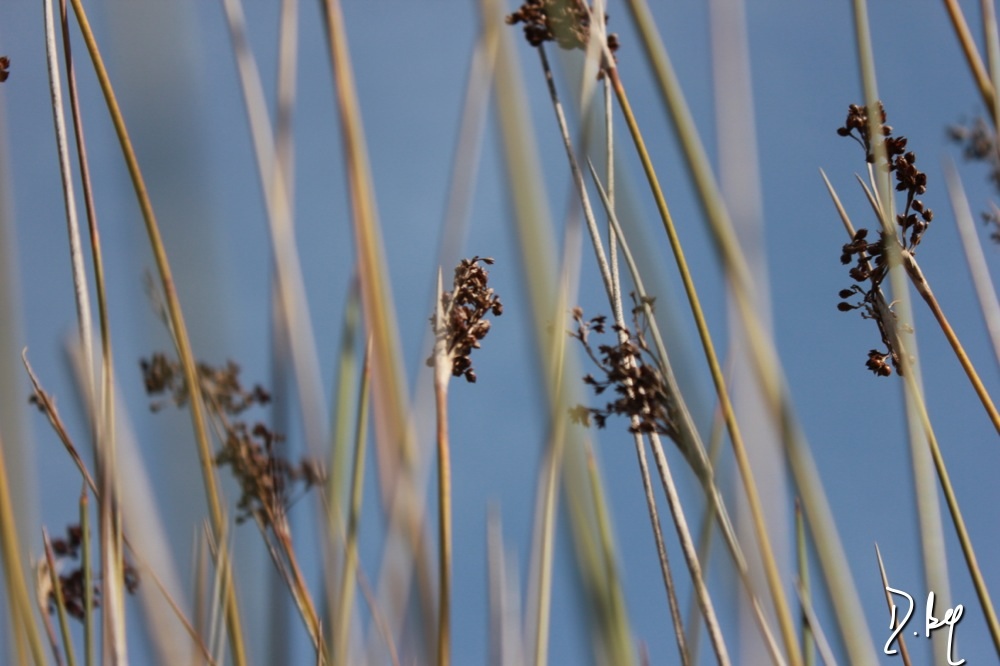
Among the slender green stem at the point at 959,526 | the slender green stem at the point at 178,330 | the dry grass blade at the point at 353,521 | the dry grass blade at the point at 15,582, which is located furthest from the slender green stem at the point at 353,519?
the slender green stem at the point at 959,526

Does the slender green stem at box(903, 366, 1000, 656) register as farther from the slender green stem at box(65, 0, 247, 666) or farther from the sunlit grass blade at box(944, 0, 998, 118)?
the slender green stem at box(65, 0, 247, 666)

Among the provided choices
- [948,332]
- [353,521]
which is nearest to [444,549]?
[353,521]

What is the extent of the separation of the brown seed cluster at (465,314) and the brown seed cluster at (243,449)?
0.23m

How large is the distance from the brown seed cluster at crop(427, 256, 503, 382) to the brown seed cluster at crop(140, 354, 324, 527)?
23 cm

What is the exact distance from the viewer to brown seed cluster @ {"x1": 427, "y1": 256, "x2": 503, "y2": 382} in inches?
46.4

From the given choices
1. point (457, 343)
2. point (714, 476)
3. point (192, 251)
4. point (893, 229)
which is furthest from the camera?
point (893, 229)

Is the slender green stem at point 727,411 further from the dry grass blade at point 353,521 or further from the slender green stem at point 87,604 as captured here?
the slender green stem at point 87,604

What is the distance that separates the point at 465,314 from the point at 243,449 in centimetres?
43

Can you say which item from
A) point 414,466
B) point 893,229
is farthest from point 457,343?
point 893,229

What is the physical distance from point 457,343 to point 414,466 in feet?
0.80

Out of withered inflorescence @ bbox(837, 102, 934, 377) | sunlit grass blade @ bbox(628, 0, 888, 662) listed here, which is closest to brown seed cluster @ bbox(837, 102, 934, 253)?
withered inflorescence @ bbox(837, 102, 934, 377)

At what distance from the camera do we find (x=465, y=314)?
4.07ft

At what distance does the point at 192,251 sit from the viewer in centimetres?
78

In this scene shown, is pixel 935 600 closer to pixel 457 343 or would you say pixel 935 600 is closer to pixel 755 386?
pixel 755 386
